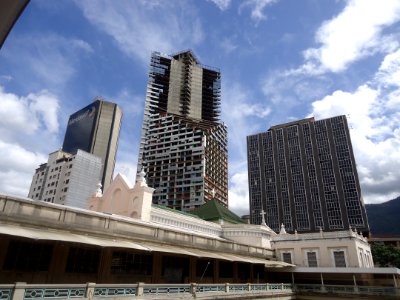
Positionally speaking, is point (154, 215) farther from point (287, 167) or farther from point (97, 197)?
point (287, 167)

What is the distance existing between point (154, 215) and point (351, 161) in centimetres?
8035

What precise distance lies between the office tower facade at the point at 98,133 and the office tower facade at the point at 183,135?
105ft

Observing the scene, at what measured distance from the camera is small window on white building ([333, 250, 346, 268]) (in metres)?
31.8

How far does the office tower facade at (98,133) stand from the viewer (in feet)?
477

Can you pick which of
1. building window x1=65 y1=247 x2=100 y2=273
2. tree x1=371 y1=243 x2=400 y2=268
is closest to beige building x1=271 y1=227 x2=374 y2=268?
building window x1=65 y1=247 x2=100 y2=273

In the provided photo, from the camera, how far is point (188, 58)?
138 meters

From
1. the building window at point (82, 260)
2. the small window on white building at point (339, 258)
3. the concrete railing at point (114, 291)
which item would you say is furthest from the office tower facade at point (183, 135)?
the building window at point (82, 260)

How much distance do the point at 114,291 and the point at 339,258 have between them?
26.2 meters

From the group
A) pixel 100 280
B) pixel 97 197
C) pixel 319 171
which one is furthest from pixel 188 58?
pixel 100 280

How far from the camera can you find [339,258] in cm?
3216

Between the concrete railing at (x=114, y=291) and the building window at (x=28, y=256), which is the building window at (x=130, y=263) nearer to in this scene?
the concrete railing at (x=114, y=291)

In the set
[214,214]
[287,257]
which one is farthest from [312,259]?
[214,214]

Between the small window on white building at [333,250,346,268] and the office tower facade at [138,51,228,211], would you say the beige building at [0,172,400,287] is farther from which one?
the office tower facade at [138,51,228,211]

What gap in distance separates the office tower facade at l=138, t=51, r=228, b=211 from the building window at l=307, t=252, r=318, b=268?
182ft
